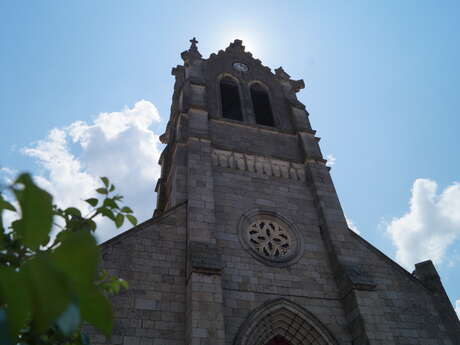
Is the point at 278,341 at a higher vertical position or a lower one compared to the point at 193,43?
lower

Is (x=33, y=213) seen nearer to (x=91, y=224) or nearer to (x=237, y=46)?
(x=91, y=224)

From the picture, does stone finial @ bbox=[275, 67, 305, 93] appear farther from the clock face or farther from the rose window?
the rose window

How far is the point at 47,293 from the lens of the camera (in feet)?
2.18

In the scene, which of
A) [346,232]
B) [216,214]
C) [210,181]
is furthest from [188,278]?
[346,232]

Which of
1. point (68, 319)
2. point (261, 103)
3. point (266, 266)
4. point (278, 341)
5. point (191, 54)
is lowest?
point (68, 319)

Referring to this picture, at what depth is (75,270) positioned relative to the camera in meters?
0.69

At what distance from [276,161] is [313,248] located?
3656mm

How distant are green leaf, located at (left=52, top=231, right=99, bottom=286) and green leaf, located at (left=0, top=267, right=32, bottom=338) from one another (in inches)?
5.0

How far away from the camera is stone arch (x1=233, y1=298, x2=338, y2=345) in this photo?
9.64 meters

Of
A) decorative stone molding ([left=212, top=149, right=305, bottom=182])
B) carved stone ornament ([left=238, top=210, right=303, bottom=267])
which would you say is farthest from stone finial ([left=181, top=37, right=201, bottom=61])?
carved stone ornament ([left=238, top=210, right=303, bottom=267])

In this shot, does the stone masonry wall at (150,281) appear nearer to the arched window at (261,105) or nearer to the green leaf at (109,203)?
the green leaf at (109,203)

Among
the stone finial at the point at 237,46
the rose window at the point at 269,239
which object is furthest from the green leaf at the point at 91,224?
the stone finial at the point at 237,46

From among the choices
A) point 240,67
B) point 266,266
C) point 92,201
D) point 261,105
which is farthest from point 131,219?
point 240,67

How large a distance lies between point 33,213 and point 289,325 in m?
10.2
